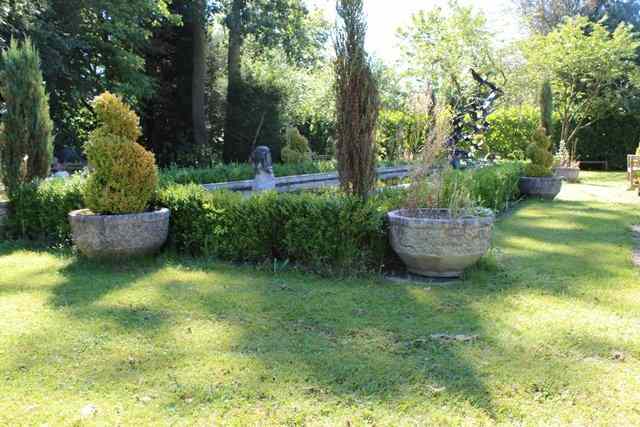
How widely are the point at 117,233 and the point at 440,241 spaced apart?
10.9 feet

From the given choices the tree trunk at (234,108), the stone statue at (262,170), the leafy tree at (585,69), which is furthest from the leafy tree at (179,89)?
the leafy tree at (585,69)

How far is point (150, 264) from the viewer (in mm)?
5781

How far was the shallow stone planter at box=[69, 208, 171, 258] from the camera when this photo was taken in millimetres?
5617

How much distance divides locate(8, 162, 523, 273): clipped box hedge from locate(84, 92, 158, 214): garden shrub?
471 millimetres

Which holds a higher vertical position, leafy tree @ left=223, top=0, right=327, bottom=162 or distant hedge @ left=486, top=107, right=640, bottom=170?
leafy tree @ left=223, top=0, right=327, bottom=162

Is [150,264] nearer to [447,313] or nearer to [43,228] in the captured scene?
[43,228]

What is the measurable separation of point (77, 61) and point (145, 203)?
1022cm

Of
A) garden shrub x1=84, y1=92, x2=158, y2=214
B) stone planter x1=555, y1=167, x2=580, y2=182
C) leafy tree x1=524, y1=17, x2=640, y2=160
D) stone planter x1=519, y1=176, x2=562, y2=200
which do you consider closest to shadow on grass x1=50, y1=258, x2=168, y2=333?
garden shrub x1=84, y1=92, x2=158, y2=214

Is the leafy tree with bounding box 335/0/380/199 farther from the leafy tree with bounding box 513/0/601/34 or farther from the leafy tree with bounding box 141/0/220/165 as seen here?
the leafy tree with bounding box 513/0/601/34

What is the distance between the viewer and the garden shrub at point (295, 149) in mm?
13758

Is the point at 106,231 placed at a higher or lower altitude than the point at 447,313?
higher

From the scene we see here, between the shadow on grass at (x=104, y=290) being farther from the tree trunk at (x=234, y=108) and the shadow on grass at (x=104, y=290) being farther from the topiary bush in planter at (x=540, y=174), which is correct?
the tree trunk at (x=234, y=108)

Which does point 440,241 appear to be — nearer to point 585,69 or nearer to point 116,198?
point 116,198

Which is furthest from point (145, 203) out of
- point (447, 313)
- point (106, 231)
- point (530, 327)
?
point (530, 327)
